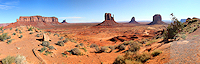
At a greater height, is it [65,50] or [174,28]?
[174,28]

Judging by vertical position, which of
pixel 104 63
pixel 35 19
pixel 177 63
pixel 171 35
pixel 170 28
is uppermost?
pixel 35 19

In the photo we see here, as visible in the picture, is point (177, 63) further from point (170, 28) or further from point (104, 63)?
point (170, 28)

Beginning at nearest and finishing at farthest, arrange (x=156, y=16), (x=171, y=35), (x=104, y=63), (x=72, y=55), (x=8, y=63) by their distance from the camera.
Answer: (x=8, y=63) < (x=104, y=63) < (x=72, y=55) < (x=171, y=35) < (x=156, y=16)

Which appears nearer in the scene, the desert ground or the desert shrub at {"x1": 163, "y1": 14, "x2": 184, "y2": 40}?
the desert ground

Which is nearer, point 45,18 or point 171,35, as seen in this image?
point 171,35

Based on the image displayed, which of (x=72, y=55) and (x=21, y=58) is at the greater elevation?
(x=21, y=58)

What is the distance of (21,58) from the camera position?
4.87m

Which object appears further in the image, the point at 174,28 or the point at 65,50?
the point at 174,28

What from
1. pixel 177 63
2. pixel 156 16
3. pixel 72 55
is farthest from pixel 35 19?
pixel 156 16

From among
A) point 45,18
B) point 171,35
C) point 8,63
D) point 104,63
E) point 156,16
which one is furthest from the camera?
point 45,18

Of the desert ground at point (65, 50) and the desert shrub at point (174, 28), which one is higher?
the desert shrub at point (174, 28)

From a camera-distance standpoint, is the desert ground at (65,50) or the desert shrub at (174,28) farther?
the desert shrub at (174,28)

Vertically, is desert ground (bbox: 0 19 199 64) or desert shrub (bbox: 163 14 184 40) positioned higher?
desert shrub (bbox: 163 14 184 40)

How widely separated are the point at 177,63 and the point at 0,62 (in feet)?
27.2
